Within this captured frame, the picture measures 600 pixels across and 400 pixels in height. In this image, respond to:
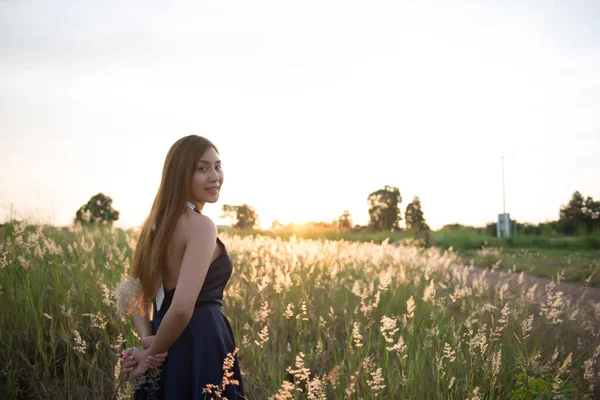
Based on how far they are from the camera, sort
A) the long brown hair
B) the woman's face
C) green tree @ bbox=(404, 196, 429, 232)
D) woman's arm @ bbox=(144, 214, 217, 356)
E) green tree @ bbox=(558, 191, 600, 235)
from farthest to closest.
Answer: green tree @ bbox=(404, 196, 429, 232) < green tree @ bbox=(558, 191, 600, 235) < the woman's face < the long brown hair < woman's arm @ bbox=(144, 214, 217, 356)

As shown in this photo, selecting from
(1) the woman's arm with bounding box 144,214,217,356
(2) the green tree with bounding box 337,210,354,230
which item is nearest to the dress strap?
(1) the woman's arm with bounding box 144,214,217,356

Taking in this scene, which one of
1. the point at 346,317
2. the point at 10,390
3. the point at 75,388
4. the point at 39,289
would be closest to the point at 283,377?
the point at 346,317

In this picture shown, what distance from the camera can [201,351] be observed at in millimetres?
2299

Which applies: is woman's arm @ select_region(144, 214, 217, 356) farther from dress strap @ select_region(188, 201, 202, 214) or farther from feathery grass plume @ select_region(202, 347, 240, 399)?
feathery grass plume @ select_region(202, 347, 240, 399)

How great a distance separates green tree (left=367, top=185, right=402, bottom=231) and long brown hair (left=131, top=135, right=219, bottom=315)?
46.9 metres

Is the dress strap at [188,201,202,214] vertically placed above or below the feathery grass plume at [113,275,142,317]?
above

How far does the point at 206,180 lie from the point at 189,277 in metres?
0.56

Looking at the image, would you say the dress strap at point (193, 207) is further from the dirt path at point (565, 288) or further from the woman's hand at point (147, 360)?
the dirt path at point (565, 288)

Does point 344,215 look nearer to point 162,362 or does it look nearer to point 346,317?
point 346,317

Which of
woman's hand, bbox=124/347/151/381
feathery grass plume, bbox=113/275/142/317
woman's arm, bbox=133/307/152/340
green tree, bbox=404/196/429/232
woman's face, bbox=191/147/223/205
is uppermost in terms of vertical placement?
green tree, bbox=404/196/429/232

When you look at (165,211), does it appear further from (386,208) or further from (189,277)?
(386,208)

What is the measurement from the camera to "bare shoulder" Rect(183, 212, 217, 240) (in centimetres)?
215

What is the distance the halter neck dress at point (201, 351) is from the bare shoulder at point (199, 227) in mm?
140

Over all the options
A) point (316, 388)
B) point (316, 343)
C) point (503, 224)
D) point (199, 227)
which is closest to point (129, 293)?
point (199, 227)
